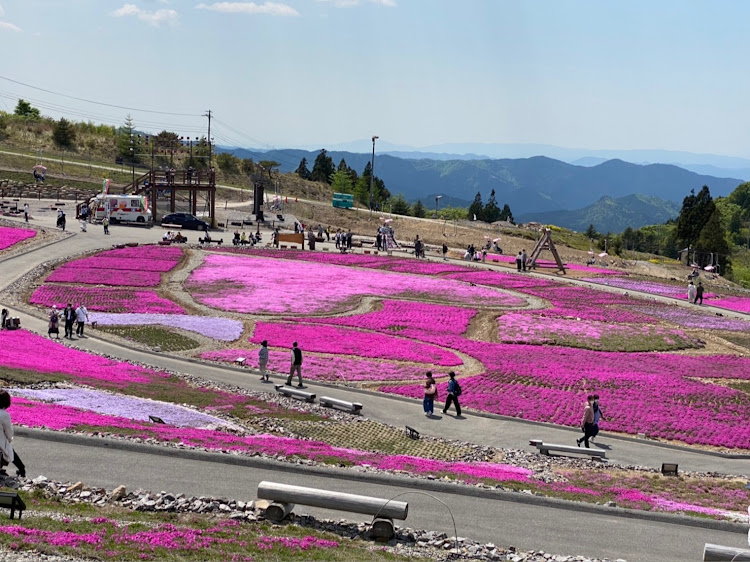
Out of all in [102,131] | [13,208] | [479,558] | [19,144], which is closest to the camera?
[479,558]

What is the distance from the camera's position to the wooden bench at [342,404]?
116 feet

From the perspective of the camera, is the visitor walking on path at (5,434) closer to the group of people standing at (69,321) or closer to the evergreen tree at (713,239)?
the group of people standing at (69,321)

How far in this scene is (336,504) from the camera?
61.0 ft

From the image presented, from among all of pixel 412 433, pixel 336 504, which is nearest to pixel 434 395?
pixel 412 433

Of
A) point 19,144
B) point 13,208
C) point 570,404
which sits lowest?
point 570,404

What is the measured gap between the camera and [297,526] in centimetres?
1858

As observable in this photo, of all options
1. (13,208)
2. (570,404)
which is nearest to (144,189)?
(13,208)

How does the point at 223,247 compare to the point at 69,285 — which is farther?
the point at 223,247

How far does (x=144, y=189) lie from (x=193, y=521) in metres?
85.9

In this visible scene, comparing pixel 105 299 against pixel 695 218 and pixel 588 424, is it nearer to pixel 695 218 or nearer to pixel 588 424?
pixel 588 424

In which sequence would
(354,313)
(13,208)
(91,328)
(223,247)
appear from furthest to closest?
(13,208) < (223,247) < (354,313) < (91,328)

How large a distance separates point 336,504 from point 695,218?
142370 millimetres

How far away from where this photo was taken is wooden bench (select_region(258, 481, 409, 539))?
18.2 m

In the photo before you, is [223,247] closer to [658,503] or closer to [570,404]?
[570,404]
